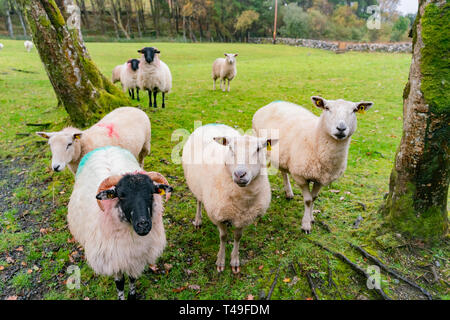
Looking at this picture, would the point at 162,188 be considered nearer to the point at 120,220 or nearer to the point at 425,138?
the point at 120,220

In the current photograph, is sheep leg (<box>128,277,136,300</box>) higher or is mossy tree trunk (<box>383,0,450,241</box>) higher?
mossy tree trunk (<box>383,0,450,241</box>)

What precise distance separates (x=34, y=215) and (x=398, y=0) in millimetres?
76315

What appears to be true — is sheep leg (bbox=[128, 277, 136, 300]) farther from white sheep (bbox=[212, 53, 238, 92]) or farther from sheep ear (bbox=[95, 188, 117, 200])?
white sheep (bbox=[212, 53, 238, 92])

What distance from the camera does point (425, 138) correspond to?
11.1ft

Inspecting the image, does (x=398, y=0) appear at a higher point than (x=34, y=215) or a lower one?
higher

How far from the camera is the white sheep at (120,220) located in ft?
9.47

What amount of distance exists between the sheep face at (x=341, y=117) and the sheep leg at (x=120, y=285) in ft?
11.4

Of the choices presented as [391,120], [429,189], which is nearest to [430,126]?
[429,189]

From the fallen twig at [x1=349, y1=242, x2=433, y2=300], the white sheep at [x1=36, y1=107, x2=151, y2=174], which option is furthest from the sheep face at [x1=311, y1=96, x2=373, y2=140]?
the white sheep at [x1=36, y1=107, x2=151, y2=174]

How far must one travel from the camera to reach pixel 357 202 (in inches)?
204

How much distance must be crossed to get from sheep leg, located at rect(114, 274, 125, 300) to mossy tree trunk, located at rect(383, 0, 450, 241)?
381 centimetres

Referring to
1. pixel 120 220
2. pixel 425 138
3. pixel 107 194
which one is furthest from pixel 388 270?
pixel 107 194

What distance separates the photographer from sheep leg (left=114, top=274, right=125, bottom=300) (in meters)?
3.39
